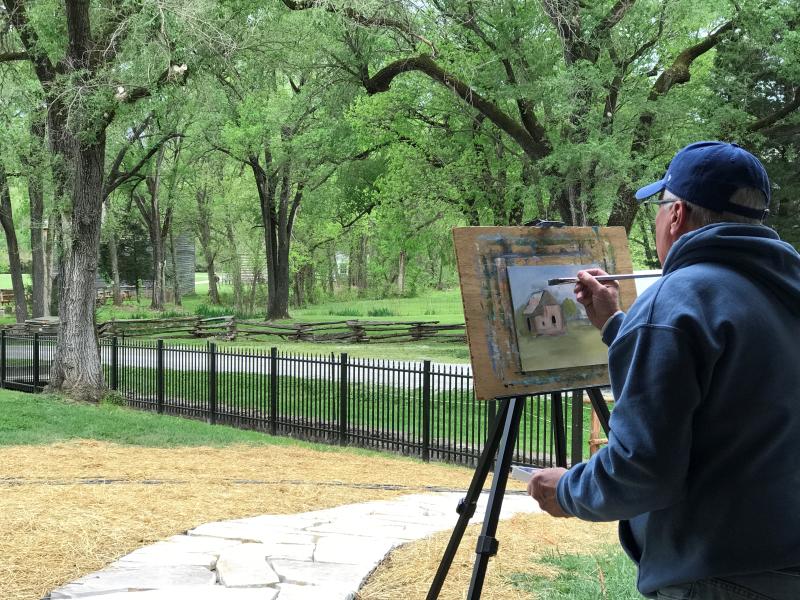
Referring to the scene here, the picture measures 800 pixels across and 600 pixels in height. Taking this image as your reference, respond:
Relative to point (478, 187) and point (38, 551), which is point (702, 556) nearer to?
point (38, 551)

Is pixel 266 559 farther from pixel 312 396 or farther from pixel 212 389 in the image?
pixel 212 389

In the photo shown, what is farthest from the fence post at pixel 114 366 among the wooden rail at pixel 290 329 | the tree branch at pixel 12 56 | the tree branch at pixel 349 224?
the tree branch at pixel 349 224

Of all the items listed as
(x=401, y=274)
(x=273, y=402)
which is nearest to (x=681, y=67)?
(x=273, y=402)

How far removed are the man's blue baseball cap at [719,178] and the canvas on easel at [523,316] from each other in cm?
162

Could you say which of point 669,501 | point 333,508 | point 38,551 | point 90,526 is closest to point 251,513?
point 333,508

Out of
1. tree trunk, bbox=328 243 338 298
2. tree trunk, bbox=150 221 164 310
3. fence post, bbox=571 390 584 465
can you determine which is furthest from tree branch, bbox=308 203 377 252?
fence post, bbox=571 390 584 465

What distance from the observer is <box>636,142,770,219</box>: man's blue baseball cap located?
2.04 meters

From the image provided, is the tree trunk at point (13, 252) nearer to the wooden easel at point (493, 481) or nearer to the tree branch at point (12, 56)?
the tree branch at point (12, 56)

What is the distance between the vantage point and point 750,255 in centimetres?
195

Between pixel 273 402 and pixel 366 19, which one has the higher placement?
pixel 366 19

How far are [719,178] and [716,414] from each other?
600 mm

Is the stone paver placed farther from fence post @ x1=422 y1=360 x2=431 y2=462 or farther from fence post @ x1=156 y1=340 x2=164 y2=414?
fence post @ x1=156 y1=340 x2=164 y2=414

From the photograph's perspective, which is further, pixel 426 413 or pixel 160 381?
pixel 160 381

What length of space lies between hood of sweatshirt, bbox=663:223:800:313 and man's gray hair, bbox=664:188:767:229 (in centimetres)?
7
